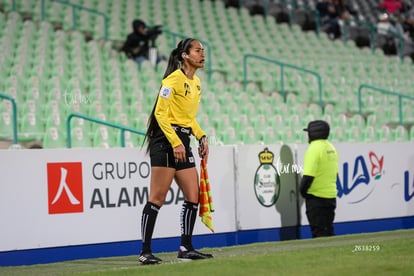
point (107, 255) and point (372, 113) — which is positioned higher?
point (372, 113)

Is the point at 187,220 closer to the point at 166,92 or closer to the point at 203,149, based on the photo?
the point at 203,149

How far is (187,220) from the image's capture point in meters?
8.91

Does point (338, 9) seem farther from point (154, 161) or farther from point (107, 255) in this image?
point (154, 161)

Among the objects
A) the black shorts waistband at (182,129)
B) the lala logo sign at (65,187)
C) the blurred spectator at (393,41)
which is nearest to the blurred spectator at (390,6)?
the blurred spectator at (393,41)

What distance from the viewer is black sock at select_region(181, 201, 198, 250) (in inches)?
350

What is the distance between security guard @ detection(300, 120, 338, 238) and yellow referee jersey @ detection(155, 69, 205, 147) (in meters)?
3.91

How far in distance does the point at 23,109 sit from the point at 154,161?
7101 millimetres

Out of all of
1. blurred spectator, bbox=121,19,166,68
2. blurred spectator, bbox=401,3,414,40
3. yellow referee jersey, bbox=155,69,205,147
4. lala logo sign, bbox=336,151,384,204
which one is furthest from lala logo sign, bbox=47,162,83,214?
blurred spectator, bbox=401,3,414,40

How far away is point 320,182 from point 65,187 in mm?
3452

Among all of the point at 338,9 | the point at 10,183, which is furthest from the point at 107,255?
the point at 338,9

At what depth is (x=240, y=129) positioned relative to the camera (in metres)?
17.1

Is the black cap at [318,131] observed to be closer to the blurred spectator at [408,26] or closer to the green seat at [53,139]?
the green seat at [53,139]

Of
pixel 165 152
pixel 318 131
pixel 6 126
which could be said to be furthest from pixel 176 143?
pixel 6 126

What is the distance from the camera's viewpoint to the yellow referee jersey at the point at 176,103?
28.3 ft
